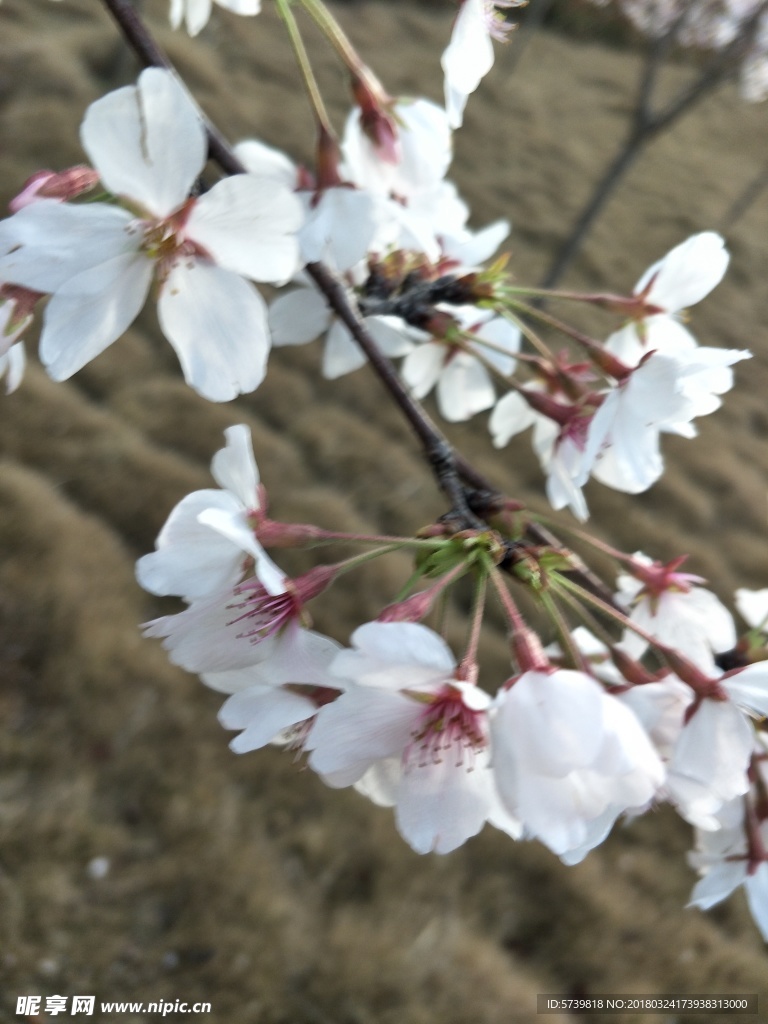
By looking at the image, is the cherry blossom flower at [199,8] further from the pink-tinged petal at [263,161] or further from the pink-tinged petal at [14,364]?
the pink-tinged petal at [14,364]

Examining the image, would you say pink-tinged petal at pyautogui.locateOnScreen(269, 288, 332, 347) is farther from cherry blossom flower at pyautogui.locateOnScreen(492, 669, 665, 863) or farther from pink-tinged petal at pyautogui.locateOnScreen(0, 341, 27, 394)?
cherry blossom flower at pyautogui.locateOnScreen(492, 669, 665, 863)

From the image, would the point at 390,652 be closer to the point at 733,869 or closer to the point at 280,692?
the point at 280,692

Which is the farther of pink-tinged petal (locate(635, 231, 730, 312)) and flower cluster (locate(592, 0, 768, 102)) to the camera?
flower cluster (locate(592, 0, 768, 102))

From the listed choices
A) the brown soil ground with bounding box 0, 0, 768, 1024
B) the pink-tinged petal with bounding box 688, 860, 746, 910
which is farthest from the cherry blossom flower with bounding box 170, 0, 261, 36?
the brown soil ground with bounding box 0, 0, 768, 1024

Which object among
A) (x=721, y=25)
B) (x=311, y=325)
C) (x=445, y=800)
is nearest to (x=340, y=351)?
Answer: (x=311, y=325)

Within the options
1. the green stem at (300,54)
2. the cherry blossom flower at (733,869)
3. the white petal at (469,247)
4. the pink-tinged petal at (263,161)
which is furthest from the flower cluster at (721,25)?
the cherry blossom flower at (733,869)

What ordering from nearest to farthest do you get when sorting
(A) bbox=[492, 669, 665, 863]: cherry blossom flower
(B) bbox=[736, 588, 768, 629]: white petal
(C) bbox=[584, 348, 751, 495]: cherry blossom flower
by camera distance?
1. (A) bbox=[492, 669, 665, 863]: cherry blossom flower
2. (C) bbox=[584, 348, 751, 495]: cherry blossom flower
3. (B) bbox=[736, 588, 768, 629]: white petal
